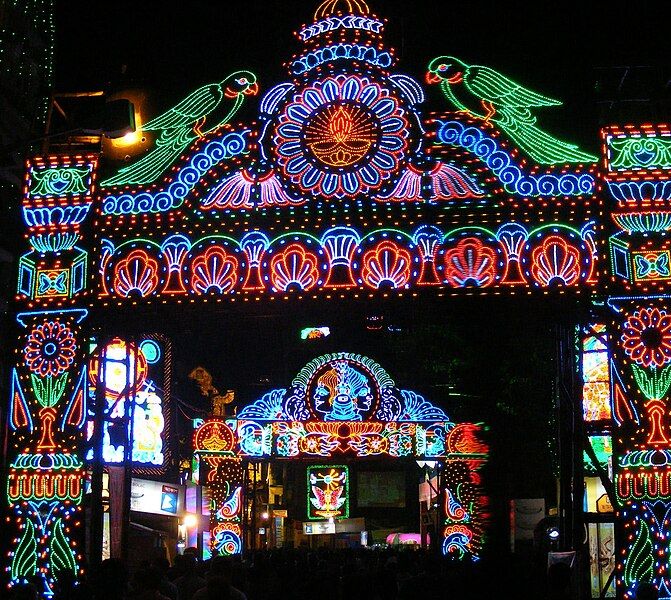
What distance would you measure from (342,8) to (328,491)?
19505mm

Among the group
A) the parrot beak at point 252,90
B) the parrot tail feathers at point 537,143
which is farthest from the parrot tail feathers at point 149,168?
the parrot tail feathers at point 537,143

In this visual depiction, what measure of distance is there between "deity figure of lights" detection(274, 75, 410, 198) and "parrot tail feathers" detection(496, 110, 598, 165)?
4.15 ft

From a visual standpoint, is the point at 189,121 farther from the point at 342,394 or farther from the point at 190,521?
the point at 190,521

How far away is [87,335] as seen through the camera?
40.7 feet

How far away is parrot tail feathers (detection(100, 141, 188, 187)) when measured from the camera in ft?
41.5

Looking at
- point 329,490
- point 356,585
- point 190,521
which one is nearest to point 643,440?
point 356,585

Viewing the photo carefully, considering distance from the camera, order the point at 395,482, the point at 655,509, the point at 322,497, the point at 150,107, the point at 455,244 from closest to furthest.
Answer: the point at 655,509
the point at 455,244
the point at 150,107
the point at 322,497
the point at 395,482

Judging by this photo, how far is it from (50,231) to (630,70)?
7.85m

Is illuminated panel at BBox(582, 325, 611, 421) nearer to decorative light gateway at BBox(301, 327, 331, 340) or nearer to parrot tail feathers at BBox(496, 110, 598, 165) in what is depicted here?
parrot tail feathers at BBox(496, 110, 598, 165)

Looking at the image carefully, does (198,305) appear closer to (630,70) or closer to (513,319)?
(513,319)

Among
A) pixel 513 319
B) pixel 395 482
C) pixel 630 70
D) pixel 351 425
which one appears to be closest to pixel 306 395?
pixel 351 425

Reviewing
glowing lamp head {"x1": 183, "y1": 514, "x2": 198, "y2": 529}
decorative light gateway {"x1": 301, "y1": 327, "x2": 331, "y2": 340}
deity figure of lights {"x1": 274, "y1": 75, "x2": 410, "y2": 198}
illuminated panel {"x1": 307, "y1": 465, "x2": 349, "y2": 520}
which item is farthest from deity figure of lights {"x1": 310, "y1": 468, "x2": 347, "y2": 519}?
deity figure of lights {"x1": 274, "y1": 75, "x2": 410, "y2": 198}

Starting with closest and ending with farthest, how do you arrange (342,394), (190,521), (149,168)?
(149,168), (342,394), (190,521)

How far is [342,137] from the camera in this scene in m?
12.4
